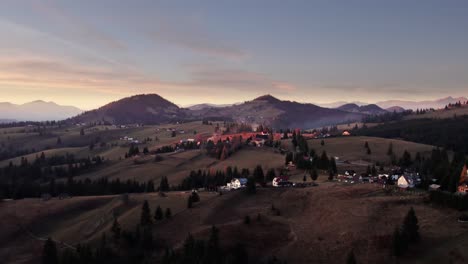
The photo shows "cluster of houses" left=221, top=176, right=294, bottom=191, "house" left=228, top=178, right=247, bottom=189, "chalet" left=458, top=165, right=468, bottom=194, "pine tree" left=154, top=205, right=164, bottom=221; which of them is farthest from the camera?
"house" left=228, top=178, right=247, bottom=189

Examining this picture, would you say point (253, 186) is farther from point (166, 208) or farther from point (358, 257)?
point (358, 257)

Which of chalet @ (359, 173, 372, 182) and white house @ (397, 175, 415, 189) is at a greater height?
white house @ (397, 175, 415, 189)

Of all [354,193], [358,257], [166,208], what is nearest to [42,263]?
[166,208]

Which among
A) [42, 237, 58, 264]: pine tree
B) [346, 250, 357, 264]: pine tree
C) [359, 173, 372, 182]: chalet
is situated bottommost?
[42, 237, 58, 264]: pine tree

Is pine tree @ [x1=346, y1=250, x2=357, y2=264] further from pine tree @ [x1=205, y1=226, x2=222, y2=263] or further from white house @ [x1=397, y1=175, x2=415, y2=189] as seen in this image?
white house @ [x1=397, y1=175, x2=415, y2=189]

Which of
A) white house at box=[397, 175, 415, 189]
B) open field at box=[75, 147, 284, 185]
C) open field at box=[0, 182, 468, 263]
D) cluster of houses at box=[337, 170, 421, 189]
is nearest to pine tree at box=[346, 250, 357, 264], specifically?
open field at box=[0, 182, 468, 263]

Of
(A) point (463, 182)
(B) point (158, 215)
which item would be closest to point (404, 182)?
(A) point (463, 182)

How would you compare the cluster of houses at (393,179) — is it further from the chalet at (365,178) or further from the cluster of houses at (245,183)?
the cluster of houses at (245,183)

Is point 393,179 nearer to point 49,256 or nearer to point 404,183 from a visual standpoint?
point 404,183
